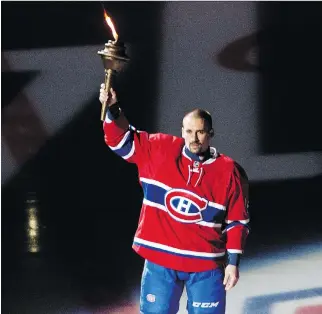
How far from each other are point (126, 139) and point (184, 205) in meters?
0.35

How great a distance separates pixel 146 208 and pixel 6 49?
1338 millimetres

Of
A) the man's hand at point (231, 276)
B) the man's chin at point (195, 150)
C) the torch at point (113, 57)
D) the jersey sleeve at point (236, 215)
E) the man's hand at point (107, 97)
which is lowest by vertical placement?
the man's hand at point (231, 276)

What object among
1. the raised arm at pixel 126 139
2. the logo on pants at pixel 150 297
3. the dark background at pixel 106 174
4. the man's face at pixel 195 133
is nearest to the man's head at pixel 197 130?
the man's face at pixel 195 133

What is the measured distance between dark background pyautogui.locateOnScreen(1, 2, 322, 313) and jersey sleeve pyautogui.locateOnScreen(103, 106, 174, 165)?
708 millimetres

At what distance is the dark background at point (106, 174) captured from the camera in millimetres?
3180

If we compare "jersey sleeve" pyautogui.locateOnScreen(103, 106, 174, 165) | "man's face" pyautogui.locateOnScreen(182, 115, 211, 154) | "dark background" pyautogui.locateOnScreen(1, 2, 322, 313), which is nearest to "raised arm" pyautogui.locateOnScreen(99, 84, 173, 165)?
"jersey sleeve" pyautogui.locateOnScreen(103, 106, 174, 165)

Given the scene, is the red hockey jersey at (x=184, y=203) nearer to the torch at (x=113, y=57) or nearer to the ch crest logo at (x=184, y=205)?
the ch crest logo at (x=184, y=205)

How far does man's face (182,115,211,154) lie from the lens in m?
2.40

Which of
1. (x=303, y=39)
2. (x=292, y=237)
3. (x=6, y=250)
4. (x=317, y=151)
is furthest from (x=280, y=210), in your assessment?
(x=6, y=250)

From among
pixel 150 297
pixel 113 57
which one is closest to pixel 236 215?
pixel 150 297

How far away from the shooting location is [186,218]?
8.07 ft

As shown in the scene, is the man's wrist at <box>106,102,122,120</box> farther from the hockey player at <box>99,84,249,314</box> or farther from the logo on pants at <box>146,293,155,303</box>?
the logo on pants at <box>146,293,155,303</box>

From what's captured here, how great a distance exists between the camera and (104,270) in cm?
331

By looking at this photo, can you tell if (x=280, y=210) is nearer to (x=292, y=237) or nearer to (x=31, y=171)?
(x=292, y=237)
